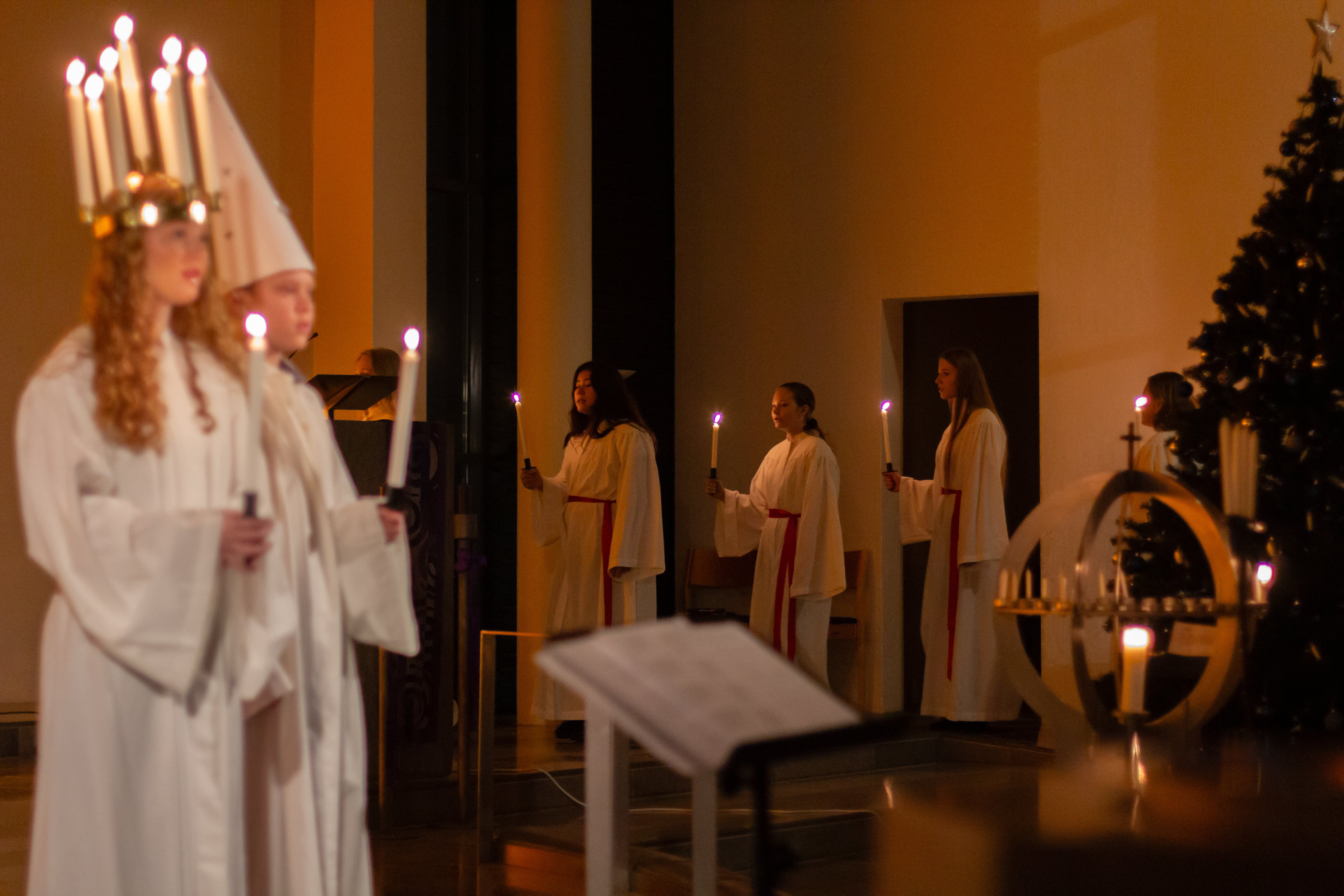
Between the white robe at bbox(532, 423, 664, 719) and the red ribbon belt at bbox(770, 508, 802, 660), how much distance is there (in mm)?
651

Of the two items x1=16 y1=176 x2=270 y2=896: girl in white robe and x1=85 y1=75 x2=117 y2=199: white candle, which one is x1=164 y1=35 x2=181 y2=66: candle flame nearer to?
x1=85 y1=75 x2=117 y2=199: white candle

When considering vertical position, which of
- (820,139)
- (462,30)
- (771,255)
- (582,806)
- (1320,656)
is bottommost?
(582,806)

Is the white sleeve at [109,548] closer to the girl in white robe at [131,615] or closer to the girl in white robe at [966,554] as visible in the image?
the girl in white robe at [131,615]

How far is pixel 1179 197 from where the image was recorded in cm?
687

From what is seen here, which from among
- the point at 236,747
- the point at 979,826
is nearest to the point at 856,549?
the point at 979,826

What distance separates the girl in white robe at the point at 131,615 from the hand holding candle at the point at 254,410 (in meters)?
0.07

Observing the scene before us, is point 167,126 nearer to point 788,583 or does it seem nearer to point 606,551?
point 606,551

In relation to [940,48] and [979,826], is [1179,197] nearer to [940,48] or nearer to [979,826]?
[940,48]

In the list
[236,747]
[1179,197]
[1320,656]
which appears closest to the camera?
[236,747]

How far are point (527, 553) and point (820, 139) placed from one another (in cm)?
300

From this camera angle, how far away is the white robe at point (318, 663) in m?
2.57

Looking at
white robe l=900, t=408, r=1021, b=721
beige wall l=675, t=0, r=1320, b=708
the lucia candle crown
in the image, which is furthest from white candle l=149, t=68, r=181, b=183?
beige wall l=675, t=0, r=1320, b=708

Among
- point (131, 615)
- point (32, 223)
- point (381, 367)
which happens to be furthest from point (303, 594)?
point (32, 223)

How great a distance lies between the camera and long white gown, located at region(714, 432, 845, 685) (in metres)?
7.18
